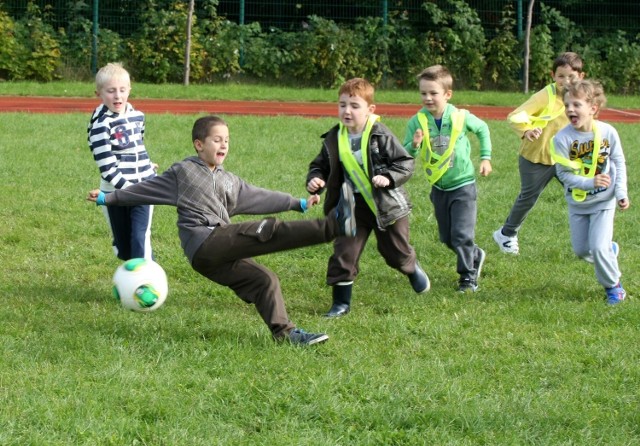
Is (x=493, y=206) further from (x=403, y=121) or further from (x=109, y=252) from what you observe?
(x=403, y=121)

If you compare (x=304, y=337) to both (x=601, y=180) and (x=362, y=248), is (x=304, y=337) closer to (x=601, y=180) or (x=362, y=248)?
(x=362, y=248)

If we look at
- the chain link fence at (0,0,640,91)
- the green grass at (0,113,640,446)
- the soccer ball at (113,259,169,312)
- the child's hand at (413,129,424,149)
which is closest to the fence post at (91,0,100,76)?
the chain link fence at (0,0,640,91)

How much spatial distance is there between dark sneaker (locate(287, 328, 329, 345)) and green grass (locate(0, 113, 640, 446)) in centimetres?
5

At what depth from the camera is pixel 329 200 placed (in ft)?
23.4

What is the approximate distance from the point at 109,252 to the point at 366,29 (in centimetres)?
1796

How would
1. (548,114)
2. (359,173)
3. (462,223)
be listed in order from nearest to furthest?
(359,173) → (462,223) → (548,114)

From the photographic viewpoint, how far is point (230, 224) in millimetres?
6234

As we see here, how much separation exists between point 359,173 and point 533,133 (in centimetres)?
183

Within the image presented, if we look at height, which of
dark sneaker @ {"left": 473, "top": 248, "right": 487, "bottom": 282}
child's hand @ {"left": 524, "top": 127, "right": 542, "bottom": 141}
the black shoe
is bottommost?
the black shoe

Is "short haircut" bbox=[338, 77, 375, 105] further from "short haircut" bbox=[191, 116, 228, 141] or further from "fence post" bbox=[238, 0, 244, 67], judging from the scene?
"fence post" bbox=[238, 0, 244, 67]

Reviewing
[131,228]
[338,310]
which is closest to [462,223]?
[338,310]

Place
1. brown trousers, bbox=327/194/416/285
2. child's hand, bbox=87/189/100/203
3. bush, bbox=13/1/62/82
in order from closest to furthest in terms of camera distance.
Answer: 1. child's hand, bbox=87/189/100/203
2. brown trousers, bbox=327/194/416/285
3. bush, bbox=13/1/62/82

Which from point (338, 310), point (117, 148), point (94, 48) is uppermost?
point (94, 48)

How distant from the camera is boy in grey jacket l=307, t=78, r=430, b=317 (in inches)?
270
